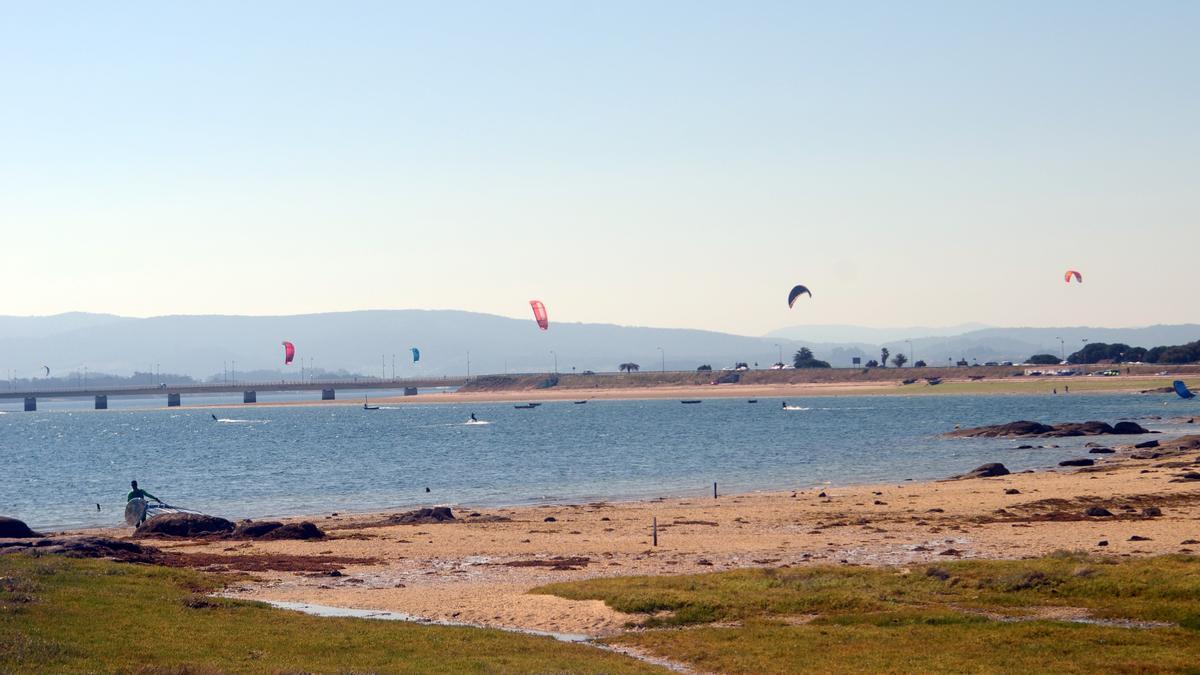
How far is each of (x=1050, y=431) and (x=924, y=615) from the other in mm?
73726

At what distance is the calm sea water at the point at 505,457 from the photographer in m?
61.2

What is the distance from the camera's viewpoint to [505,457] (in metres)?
87.8

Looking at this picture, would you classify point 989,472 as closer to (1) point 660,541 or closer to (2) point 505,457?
(1) point 660,541

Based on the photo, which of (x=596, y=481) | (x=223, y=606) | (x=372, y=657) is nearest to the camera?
(x=372, y=657)

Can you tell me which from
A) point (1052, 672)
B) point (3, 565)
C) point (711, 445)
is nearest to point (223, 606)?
point (3, 565)

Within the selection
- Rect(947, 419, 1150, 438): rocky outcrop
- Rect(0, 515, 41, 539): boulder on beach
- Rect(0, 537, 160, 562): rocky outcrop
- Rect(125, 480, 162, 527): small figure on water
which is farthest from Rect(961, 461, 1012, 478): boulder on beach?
Rect(0, 515, 41, 539): boulder on beach

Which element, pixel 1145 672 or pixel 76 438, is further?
pixel 76 438

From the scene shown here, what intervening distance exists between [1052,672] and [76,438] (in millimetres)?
139242

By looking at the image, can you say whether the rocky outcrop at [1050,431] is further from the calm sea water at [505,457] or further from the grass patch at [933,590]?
the grass patch at [933,590]

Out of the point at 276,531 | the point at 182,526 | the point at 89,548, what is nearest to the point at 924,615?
the point at 89,548

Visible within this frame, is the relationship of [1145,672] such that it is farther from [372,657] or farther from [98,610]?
[98,610]

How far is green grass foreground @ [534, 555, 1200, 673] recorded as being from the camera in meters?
20.4

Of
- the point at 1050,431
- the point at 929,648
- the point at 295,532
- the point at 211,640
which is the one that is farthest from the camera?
the point at 1050,431

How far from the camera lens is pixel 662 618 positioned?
25094 millimetres
